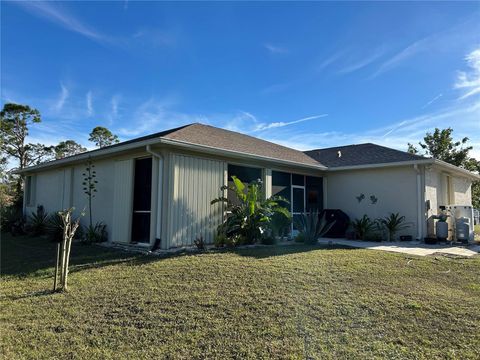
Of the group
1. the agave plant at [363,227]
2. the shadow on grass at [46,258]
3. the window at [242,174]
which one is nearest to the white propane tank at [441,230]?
the agave plant at [363,227]

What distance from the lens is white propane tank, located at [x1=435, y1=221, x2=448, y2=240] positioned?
1166 centimetres

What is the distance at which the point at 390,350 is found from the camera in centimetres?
332

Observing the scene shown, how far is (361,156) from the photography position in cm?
1480

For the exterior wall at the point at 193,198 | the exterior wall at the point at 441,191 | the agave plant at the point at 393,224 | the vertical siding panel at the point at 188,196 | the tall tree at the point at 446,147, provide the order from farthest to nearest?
the tall tree at the point at 446,147
the exterior wall at the point at 441,191
the agave plant at the point at 393,224
the vertical siding panel at the point at 188,196
the exterior wall at the point at 193,198

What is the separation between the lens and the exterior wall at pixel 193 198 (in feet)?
29.1

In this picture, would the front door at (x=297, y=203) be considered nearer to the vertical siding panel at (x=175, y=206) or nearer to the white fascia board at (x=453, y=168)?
the white fascia board at (x=453, y=168)

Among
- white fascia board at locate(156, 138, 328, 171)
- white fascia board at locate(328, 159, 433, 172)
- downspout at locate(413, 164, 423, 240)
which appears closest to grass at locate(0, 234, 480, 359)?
Answer: white fascia board at locate(156, 138, 328, 171)

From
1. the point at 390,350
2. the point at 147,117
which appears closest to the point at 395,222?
the point at 390,350

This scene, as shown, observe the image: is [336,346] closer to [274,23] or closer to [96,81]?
[274,23]

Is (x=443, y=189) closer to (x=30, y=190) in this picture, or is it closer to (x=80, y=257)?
(x=80, y=257)

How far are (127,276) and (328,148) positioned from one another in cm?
1535

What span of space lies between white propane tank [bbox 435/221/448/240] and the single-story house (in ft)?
1.33

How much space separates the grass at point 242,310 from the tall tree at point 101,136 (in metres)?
30.6

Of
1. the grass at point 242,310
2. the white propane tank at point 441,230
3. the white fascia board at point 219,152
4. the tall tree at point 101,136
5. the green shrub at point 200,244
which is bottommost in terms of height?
the grass at point 242,310
